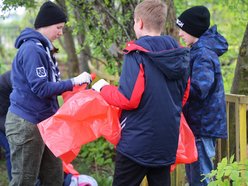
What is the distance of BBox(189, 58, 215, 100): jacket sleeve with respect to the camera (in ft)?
11.2

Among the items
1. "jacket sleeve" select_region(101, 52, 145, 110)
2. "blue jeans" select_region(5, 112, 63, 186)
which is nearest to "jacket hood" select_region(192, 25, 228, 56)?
"jacket sleeve" select_region(101, 52, 145, 110)

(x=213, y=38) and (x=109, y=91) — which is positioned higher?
(x=213, y=38)

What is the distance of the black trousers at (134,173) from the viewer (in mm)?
3168

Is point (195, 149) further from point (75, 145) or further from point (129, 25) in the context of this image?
point (129, 25)

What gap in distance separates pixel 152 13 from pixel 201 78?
72 cm

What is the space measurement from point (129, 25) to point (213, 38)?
1.37 m

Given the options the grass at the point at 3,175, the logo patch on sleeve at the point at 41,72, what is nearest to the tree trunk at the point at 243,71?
the logo patch on sleeve at the point at 41,72

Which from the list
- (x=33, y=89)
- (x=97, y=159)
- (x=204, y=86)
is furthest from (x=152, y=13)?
(x=97, y=159)

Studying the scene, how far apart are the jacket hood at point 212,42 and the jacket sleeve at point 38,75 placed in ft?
3.84

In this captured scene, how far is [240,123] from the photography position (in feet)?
12.6

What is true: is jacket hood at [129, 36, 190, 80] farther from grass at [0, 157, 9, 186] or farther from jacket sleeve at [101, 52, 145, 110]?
grass at [0, 157, 9, 186]

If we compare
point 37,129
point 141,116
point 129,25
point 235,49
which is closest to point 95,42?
point 129,25

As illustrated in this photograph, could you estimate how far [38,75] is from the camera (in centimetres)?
338

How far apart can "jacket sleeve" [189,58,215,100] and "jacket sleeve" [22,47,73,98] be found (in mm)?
1039
